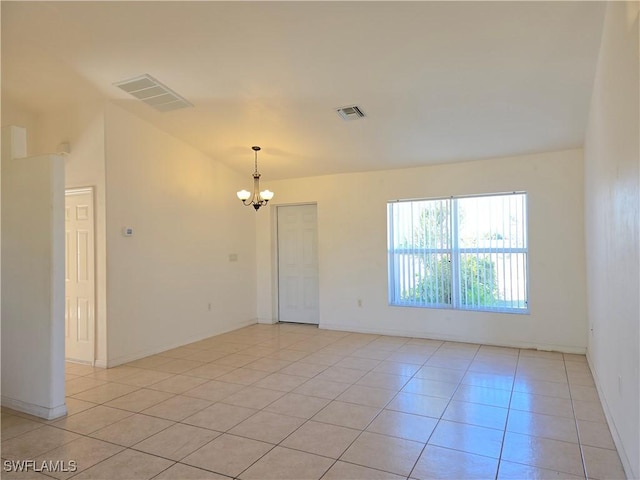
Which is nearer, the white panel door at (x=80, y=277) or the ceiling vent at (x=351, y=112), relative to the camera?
the ceiling vent at (x=351, y=112)

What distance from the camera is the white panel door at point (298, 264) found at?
664 cm

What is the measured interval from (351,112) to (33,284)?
3.30 metres

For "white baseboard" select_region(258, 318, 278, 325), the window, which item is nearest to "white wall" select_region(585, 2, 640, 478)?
the window

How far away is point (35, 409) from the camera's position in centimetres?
317

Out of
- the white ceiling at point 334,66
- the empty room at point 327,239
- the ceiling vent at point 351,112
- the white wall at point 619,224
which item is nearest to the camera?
the white wall at point 619,224

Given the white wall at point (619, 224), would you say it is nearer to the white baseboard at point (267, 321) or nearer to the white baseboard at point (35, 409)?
the white baseboard at point (35, 409)

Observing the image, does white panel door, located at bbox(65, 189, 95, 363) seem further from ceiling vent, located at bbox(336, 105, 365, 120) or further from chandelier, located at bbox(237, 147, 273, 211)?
ceiling vent, located at bbox(336, 105, 365, 120)

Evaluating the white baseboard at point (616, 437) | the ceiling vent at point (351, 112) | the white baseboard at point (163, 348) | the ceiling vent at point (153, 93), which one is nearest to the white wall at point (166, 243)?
the white baseboard at point (163, 348)

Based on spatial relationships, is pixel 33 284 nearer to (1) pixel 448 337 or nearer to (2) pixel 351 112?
(2) pixel 351 112

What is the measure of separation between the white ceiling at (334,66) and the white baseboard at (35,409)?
298 centimetres

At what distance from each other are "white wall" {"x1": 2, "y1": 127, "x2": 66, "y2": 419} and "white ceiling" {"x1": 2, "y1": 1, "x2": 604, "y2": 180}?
1.08 meters

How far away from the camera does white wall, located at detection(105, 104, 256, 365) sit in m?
4.52

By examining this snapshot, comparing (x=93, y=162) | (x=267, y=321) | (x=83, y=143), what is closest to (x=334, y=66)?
(x=93, y=162)

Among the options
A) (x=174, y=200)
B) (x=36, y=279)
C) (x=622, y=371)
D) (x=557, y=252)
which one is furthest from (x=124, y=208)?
(x=557, y=252)
